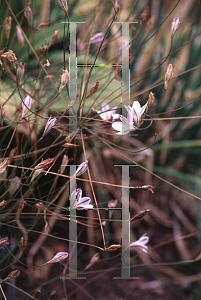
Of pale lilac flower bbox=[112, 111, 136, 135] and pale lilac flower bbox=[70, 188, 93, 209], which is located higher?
pale lilac flower bbox=[112, 111, 136, 135]

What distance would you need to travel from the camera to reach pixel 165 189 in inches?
21.5

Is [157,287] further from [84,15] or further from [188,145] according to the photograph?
[84,15]

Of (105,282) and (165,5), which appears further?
(165,5)

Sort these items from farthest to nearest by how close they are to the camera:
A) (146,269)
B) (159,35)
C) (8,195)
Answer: (159,35), (146,269), (8,195)

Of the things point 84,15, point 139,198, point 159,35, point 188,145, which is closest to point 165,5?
point 159,35

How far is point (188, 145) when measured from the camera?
1.71 ft

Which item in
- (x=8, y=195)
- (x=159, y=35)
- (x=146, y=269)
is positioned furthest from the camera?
(x=159, y=35)

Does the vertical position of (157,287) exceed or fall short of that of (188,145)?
it falls short

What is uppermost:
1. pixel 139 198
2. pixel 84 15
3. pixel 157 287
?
pixel 84 15

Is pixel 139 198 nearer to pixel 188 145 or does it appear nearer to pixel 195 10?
pixel 188 145

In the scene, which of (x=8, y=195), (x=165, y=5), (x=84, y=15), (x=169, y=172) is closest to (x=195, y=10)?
(x=165, y=5)

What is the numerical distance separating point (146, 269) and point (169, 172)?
201mm

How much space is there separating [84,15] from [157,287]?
1.67 feet

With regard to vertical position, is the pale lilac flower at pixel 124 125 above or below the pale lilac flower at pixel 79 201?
above
